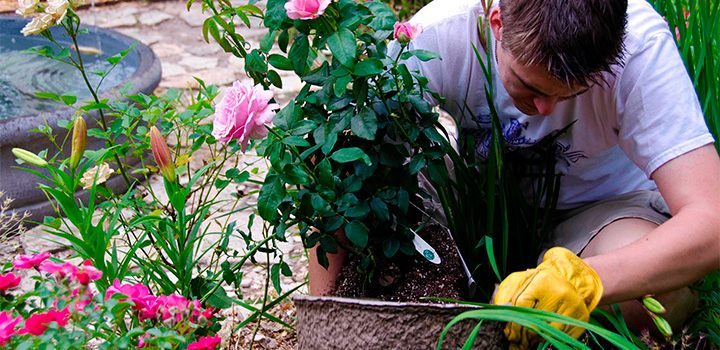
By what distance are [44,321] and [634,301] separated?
3.73ft

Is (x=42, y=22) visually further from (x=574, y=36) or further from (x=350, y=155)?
(x=574, y=36)

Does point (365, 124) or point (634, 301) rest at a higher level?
point (365, 124)

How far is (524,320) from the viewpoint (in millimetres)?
1355

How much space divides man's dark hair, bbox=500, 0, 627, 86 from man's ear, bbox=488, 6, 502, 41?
135 mm

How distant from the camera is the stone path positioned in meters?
2.49

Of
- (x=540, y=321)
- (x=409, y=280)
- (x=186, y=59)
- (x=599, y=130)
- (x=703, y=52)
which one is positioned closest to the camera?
(x=540, y=321)

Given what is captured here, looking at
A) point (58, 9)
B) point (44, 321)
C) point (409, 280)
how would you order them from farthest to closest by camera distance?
point (409, 280) → point (58, 9) → point (44, 321)

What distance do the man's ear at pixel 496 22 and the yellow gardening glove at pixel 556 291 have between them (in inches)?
17.7

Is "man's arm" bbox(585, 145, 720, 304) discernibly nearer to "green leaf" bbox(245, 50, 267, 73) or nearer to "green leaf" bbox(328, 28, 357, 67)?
"green leaf" bbox(328, 28, 357, 67)

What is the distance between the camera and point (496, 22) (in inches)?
67.8

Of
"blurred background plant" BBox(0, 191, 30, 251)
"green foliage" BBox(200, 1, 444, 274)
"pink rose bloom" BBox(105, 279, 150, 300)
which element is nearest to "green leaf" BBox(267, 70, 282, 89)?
"green foliage" BBox(200, 1, 444, 274)

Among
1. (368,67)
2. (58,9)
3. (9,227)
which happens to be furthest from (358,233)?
(9,227)

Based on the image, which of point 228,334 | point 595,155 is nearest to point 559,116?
point 595,155

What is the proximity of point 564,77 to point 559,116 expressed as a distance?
13.8 inches
